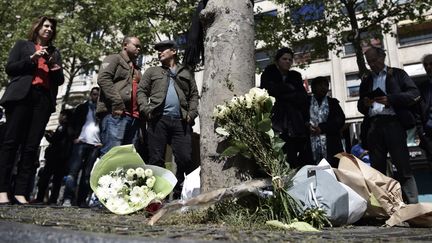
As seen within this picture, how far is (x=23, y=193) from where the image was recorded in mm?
3934

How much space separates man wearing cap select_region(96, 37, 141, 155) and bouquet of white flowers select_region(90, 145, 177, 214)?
44.3 inches

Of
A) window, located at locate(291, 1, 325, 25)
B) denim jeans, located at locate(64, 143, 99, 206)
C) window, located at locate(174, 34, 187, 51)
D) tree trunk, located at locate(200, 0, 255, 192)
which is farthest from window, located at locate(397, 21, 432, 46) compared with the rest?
tree trunk, located at locate(200, 0, 255, 192)

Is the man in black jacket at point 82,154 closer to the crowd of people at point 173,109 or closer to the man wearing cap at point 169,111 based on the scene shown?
the crowd of people at point 173,109

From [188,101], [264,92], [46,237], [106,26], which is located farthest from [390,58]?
[46,237]

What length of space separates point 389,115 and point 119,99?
289 cm

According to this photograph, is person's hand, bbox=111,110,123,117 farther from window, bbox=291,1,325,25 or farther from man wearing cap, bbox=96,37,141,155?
window, bbox=291,1,325,25

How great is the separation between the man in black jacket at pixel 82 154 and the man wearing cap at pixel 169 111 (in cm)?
231

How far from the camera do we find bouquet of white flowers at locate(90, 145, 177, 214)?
3062mm

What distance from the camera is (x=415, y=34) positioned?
21.9 metres

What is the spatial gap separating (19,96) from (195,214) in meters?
2.34

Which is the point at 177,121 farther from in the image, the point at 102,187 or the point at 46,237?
the point at 46,237

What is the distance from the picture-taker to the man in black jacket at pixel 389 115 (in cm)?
388

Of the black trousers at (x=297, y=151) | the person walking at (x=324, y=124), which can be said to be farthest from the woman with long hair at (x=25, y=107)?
the person walking at (x=324, y=124)

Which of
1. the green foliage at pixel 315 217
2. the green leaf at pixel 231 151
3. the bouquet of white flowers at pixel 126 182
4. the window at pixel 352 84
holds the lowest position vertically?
the green foliage at pixel 315 217
